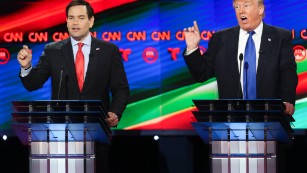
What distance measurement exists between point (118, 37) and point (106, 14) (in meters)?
0.27

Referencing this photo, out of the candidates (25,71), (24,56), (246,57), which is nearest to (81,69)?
(25,71)

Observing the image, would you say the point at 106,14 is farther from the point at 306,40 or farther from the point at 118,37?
the point at 306,40

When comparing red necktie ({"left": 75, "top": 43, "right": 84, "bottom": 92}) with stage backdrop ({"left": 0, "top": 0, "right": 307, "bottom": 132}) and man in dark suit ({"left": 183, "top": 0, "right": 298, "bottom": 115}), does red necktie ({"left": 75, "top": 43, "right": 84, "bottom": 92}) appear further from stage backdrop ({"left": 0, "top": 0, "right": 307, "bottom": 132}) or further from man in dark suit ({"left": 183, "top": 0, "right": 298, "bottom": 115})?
stage backdrop ({"left": 0, "top": 0, "right": 307, "bottom": 132})

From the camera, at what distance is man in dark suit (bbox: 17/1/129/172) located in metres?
7.46

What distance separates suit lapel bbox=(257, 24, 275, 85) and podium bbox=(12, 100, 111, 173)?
1.37 meters

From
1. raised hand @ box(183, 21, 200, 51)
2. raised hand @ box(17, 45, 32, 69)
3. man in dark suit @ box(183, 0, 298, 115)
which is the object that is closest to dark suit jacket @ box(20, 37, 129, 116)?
raised hand @ box(17, 45, 32, 69)

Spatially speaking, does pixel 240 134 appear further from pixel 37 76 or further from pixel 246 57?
pixel 37 76

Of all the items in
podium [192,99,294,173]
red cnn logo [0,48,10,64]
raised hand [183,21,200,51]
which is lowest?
podium [192,99,294,173]

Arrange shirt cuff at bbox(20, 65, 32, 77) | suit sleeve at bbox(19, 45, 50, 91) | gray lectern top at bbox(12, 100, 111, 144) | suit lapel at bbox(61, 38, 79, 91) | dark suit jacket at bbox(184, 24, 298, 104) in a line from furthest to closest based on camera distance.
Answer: suit lapel at bbox(61, 38, 79, 91)
suit sleeve at bbox(19, 45, 50, 91)
shirt cuff at bbox(20, 65, 32, 77)
dark suit jacket at bbox(184, 24, 298, 104)
gray lectern top at bbox(12, 100, 111, 144)

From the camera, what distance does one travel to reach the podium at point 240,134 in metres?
6.35

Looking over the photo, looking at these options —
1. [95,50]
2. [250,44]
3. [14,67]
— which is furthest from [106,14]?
[250,44]

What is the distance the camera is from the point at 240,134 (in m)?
6.43

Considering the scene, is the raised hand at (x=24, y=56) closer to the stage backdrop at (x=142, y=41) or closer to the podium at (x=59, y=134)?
the podium at (x=59, y=134)

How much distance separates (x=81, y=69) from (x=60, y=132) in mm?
1123
